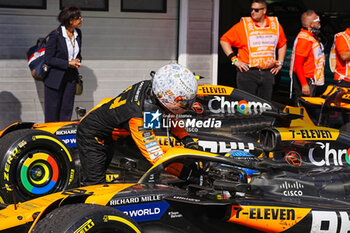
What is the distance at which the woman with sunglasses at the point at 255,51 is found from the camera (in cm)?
824

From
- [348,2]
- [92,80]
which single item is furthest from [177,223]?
[348,2]

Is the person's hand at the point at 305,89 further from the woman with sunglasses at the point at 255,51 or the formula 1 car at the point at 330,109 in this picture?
the formula 1 car at the point at 330,109

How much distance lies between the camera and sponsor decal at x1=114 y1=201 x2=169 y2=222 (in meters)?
3.98

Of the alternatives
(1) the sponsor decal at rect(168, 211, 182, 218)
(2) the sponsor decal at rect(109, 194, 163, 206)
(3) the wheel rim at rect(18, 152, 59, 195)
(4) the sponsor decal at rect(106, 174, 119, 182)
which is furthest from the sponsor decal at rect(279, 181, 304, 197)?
(3) the wheel rim at rect(18, 152, 59, 195)

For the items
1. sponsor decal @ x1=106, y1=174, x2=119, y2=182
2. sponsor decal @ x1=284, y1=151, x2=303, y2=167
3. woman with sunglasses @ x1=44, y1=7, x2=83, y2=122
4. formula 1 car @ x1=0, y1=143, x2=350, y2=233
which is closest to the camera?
formula 1 car @ x1=0, y1=143, x2=350, y2=233

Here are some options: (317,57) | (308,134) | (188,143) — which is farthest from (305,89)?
(188,143)

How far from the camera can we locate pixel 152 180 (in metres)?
4.32

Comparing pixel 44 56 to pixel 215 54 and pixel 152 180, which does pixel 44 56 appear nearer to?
pixel 215 54

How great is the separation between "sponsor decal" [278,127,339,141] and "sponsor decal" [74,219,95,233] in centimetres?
199

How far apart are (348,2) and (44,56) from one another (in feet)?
44.7

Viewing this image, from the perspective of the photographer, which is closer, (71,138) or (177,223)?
(177,223)

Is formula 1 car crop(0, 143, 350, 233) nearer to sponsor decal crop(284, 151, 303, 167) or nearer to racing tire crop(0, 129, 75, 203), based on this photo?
sponsor decal crop(284, 151, 303, 167)

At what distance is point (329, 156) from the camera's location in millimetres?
5078

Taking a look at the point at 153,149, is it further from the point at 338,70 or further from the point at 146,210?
the point at 338,70
